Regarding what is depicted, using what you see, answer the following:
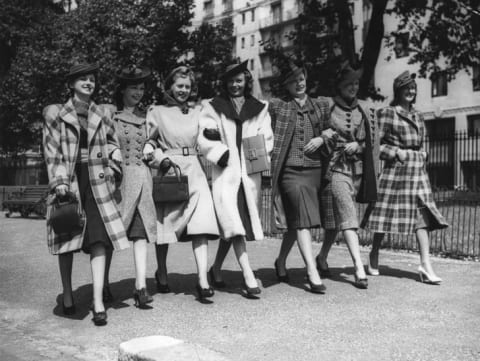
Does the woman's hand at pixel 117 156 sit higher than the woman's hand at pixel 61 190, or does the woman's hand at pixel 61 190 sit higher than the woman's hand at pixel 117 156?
the woman's hand at pixel 117 156

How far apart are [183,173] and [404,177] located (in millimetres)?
2427

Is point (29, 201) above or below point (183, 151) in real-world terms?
below

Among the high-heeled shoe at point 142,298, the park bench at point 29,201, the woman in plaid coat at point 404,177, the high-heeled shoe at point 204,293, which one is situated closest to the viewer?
the high-heeled shoe at point 142,298

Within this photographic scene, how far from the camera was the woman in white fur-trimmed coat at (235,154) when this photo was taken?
5.88 m

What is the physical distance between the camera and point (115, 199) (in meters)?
5.71

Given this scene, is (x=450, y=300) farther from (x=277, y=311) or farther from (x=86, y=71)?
(x=86, y=71)

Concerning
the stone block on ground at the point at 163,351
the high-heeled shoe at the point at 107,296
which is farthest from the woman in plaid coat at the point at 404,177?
the stone block on ground at the point at 163,351

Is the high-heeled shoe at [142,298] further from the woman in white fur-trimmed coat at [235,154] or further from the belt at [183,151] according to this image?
the belt at [183,151]

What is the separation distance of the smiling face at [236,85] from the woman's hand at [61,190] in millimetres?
1919

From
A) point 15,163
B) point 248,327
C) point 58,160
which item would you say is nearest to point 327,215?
point 248,327

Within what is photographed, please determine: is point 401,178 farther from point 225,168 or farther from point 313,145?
point 225,168

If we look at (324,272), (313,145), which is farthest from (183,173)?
(324,272)

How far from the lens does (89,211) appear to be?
532 centimetres

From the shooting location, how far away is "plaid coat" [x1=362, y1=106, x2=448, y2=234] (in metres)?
6.73
